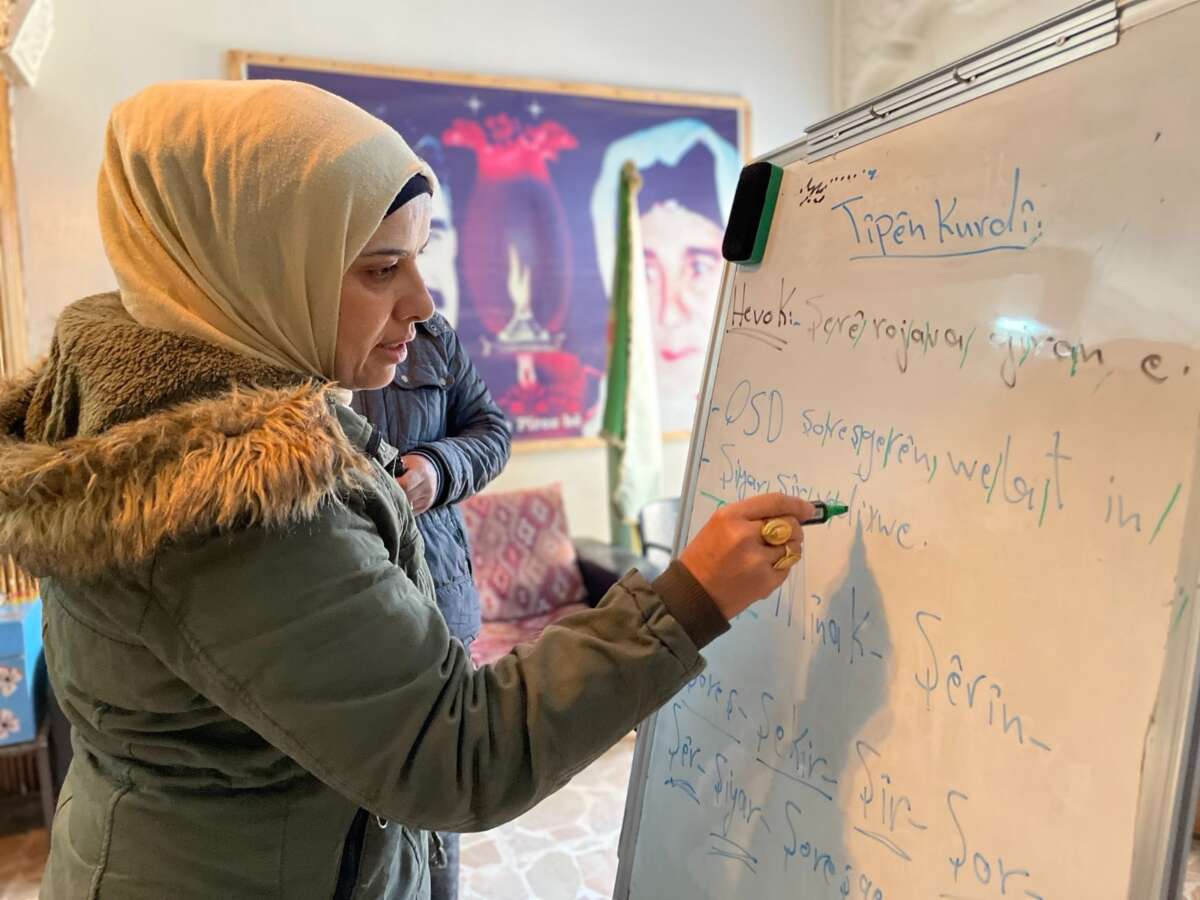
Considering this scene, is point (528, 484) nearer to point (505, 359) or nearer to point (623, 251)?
point (505, 359)

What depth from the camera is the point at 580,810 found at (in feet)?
8.02

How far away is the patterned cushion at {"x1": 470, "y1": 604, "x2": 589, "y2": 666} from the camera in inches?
102

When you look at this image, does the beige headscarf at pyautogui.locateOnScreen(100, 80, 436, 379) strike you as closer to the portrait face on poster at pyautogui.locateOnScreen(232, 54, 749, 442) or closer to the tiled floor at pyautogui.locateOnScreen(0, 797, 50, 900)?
the tiled floor at pyautogui.locateOnScreen(0, 797, 50, 900)

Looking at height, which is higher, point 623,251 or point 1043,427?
point 623,251

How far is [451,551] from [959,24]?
8.39ft

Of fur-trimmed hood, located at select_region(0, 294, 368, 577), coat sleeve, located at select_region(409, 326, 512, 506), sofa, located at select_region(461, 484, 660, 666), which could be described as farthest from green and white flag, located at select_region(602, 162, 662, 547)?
fur-trimmed hood, located at select_region(0, 294, 368, 577)

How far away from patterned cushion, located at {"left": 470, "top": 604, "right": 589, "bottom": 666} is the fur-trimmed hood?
192 cm

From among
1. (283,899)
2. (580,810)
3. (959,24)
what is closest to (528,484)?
(580,810)

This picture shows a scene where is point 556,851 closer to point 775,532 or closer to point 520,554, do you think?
point 520,554

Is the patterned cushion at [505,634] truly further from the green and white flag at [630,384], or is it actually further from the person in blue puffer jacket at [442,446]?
the person in blue puffer jacket at [442,446]

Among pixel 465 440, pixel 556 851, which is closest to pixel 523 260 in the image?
pixel 465 440

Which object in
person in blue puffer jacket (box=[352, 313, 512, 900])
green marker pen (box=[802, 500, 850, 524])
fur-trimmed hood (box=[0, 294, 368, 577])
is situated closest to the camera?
fur-trimmed hood (box=[0, 294, 368, 577])

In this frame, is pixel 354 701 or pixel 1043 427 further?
pixel 1043 427

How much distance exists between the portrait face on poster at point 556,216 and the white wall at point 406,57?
0.33ft
